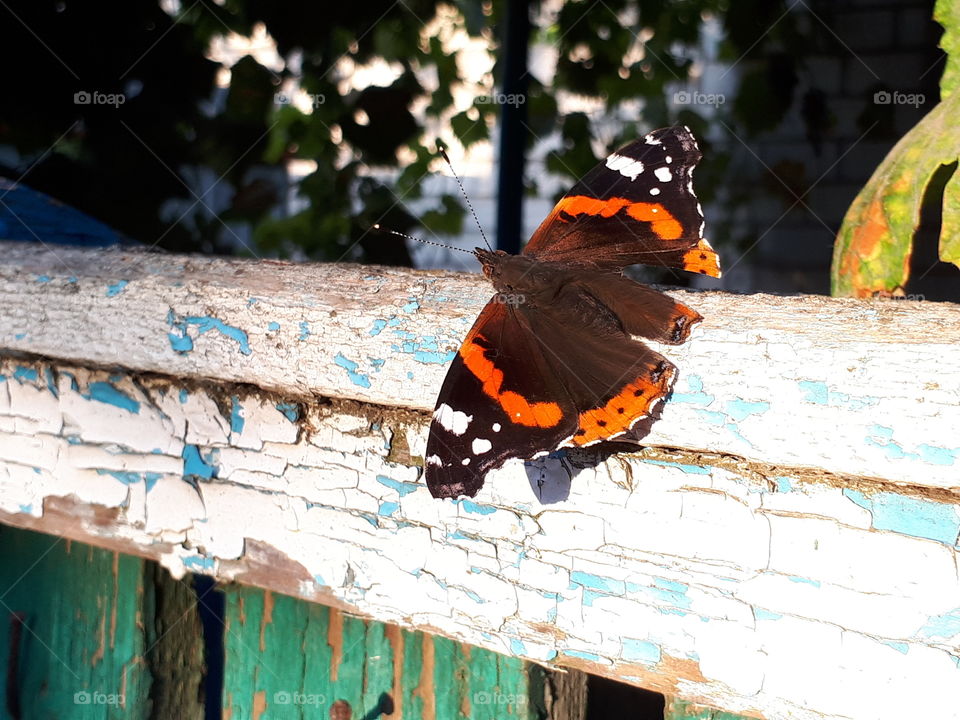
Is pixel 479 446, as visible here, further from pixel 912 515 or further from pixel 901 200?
pixel 901 200

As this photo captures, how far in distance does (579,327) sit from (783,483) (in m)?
0.44

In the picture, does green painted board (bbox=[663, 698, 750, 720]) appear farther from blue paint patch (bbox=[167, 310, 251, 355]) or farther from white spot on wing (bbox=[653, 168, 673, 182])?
white spot on wing (bbox=[653, 168, 673, 182])

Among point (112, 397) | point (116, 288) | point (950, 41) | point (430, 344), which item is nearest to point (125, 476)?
point (112, 397)

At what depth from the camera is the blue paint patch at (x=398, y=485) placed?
2.48 ft

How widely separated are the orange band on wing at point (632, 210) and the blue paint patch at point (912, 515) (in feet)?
1.90

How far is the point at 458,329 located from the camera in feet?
2.33

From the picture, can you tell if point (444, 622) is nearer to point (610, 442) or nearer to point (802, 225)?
point (610, 442)

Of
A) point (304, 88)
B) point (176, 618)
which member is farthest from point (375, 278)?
point (304, 88)

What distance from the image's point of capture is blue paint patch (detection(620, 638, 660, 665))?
0.67 metres

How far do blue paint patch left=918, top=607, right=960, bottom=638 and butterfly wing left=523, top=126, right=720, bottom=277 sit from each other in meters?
0.55

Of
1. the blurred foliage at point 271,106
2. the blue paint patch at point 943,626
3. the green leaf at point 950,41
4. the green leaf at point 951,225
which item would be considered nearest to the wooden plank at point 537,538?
the blue paint patch at point 943,626

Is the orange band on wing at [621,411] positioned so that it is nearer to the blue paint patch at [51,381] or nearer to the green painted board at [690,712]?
the green painted board at [690,712]

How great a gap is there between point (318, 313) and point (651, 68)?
258 centimetres

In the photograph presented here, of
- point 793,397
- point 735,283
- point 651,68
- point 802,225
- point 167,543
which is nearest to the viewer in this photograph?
point 793,397
